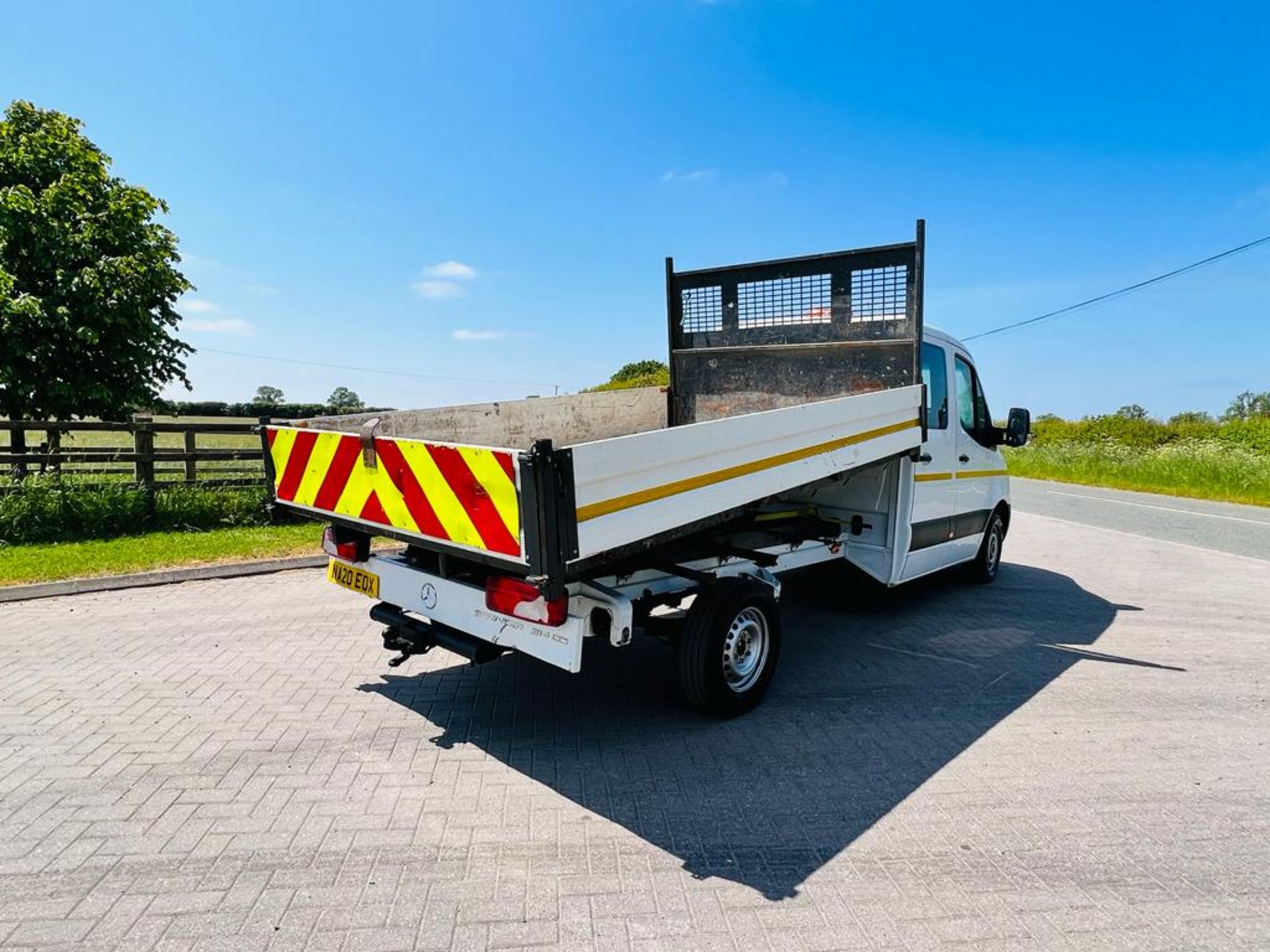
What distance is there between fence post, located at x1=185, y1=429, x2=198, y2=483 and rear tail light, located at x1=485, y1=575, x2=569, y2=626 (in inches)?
321

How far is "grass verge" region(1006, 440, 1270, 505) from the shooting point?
17.5 m

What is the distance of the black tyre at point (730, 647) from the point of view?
392 centimetres

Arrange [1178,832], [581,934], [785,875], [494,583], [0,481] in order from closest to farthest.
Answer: [581,934] → [785,875] → [1178,832] → [494,583] → [0,481]

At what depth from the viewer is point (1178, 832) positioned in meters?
3.13

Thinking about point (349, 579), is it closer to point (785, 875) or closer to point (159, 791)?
point (159, 791)

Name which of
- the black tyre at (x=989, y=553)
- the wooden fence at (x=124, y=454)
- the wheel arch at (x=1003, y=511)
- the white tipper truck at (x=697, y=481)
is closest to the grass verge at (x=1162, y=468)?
the wheel arch at (x=1003, y=511)

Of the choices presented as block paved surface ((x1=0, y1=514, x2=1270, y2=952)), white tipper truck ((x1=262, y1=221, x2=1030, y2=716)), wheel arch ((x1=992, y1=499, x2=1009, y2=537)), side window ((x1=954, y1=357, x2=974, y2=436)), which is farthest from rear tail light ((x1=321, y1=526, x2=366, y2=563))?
wheel arch ((x1=992, y1=499, x2=1009, y2=537))

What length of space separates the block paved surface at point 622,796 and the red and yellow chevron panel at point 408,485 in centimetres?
119

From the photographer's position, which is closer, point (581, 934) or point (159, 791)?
point (581, 934)

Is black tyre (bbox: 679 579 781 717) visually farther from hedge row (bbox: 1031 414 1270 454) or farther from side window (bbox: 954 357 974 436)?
hedge row (bbox: 1031 414 1270 454)

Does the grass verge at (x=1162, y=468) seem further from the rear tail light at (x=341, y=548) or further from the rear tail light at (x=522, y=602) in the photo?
the rear tail light at (x=341, y=548)

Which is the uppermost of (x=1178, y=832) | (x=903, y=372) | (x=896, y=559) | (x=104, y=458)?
(x=903, y=372)

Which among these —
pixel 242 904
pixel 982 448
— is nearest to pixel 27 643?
pixel 242 904

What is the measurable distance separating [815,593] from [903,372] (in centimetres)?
267
